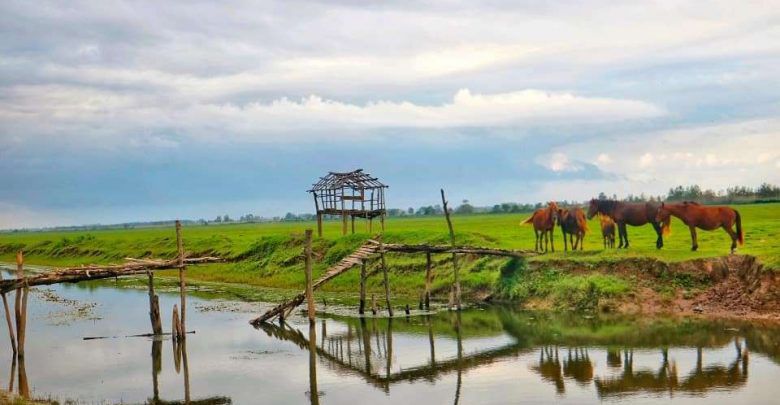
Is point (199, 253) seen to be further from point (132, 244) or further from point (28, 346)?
point (28, 346)

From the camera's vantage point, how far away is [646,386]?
1956cm

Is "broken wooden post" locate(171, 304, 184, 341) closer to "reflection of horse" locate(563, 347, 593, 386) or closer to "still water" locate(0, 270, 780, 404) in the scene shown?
"still water" locate(0, 270, 780, 404)

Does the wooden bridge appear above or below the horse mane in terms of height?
below

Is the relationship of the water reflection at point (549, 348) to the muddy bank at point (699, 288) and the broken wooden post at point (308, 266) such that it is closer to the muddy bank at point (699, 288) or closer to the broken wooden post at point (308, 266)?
the broken wooden post at point (308, 266)

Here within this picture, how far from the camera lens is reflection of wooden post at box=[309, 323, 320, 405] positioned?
63.5 feet

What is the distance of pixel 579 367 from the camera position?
72.6 ft

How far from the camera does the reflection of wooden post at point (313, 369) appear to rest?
1936 centimetres

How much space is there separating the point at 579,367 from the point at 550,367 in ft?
2.53

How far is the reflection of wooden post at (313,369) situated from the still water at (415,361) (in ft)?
0.16

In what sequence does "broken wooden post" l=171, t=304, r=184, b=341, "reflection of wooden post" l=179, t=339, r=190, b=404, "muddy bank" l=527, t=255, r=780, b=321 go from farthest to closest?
"muddy bank" l=527, t=255, r=780, b=321 → "broken wooden post" l=171, t=304, r=184, b=341 → "reflection of wooden post" l=179, t=339, r=190, b=404

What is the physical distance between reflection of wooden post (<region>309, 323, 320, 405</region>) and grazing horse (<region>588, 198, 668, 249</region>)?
14.0 metres

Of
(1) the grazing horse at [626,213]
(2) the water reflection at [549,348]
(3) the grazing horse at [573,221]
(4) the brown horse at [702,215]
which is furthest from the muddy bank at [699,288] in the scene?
(3) the grazing horse at [573,221]

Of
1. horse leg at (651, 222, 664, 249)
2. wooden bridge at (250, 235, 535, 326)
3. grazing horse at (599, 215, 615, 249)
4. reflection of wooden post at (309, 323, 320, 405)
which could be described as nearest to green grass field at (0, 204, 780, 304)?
horse leg at (651, 222, 664, 249)

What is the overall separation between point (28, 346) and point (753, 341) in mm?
22665
